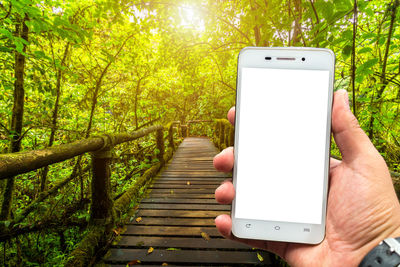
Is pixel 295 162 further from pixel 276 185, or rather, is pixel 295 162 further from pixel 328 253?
pixel 328 253

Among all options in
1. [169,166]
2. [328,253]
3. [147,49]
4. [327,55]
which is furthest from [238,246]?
[147,49]

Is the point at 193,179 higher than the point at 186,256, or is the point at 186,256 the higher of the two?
the point at 193,179

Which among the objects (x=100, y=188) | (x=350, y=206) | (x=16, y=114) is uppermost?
(x=16, y=114)

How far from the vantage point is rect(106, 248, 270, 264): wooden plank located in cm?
207

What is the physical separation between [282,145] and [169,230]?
2083 mm

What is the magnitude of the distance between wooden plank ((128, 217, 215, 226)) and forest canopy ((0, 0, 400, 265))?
4.07ft

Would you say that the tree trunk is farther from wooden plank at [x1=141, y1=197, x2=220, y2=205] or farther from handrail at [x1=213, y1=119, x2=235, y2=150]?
handrail at [x1=213, y1=119, x2=235, y2=150]

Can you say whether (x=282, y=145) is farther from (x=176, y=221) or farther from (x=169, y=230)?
(x=176, y=221)

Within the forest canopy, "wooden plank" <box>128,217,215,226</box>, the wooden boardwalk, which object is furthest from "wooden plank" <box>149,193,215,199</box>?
the forest canopy

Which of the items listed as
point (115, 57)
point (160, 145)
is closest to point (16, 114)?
point (115, 57)

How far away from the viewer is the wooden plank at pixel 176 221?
2740 mm

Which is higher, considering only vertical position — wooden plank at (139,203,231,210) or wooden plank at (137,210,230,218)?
wooden plank at (139,203,231,210)

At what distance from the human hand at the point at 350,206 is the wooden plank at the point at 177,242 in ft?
4.13

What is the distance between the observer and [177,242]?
2.38m
